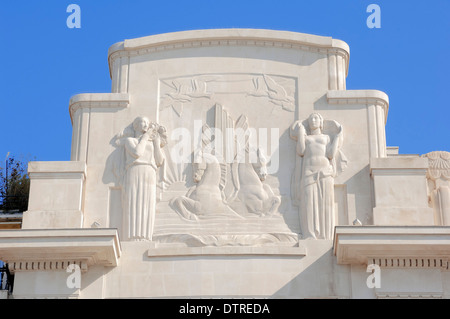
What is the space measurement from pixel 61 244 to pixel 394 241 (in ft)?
23.8

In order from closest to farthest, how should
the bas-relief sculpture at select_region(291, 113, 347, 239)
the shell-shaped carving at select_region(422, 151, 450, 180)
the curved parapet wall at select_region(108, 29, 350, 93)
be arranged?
the bas-relief sculpture at select_region(291, 113, 347, 239) → the shell-shaped carving at select_region(422, 151, 450, 180) → the curved parapet wall at select_region(108, 29, 350, 93)

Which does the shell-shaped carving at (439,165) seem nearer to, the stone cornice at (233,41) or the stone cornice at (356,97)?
the stone cornice at (356,97)

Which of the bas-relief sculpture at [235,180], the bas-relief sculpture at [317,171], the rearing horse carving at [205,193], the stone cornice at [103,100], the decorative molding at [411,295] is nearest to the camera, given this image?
the decorative molding at [411,295]

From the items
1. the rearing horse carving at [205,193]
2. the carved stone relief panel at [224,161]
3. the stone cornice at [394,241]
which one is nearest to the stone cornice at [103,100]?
the carved stone relief panel at [224,161]

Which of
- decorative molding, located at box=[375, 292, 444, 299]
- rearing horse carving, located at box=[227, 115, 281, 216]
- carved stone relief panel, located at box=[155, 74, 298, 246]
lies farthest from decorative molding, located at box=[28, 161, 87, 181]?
decorative molding, located at box=[375, 292, 444, 299]

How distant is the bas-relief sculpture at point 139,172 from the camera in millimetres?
24391

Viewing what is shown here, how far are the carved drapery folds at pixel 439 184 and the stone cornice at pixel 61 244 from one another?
24.8 feet

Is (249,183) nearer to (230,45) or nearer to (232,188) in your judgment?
(232,188)

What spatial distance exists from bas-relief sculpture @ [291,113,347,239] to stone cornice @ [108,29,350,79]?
2034 millimetres

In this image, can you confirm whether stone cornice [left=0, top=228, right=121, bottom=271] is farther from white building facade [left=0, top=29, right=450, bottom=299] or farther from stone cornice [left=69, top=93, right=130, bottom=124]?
stone cornice [left=69, top=93, right=130, bottom=124]

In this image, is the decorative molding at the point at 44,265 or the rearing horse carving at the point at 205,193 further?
the rearing horse carving at the point at 205,193

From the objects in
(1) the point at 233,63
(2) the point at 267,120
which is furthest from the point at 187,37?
(2) the point at 267,120

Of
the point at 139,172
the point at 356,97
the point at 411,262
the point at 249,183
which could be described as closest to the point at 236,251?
the point at 249,183

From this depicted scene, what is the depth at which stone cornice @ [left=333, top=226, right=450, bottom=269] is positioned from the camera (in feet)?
74.8
